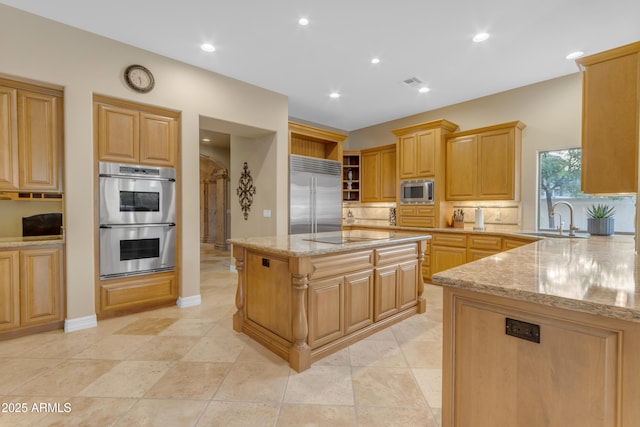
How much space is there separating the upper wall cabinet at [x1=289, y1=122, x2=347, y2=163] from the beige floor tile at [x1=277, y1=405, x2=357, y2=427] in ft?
13.7

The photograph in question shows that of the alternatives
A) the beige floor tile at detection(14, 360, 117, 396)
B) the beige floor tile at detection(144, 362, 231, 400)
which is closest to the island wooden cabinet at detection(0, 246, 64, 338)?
the beige floor tile at detection(14, 360, 117, 396)

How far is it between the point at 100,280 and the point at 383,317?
301 centimetres

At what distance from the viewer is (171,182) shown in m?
3.48

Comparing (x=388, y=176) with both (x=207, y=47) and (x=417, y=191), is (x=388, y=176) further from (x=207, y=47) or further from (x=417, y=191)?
(x=207, y=47)

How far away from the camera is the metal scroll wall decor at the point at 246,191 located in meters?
5.03

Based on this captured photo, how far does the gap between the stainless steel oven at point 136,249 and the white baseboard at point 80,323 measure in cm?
42

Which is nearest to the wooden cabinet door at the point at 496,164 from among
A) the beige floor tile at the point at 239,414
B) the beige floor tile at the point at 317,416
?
the beige floor tile at the point at 317,416

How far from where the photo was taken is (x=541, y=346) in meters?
1.01

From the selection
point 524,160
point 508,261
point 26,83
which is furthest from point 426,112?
point 26,83

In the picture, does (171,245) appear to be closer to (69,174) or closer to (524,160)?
(69,174)

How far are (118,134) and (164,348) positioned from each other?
229cm

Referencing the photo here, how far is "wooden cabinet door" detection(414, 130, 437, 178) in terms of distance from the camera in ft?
15.7

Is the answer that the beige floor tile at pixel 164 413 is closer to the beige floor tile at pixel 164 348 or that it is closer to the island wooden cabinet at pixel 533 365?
the beige floor tile at pixel 164 348

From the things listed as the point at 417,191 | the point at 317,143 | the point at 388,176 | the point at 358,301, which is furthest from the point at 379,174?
the point at 358,301
